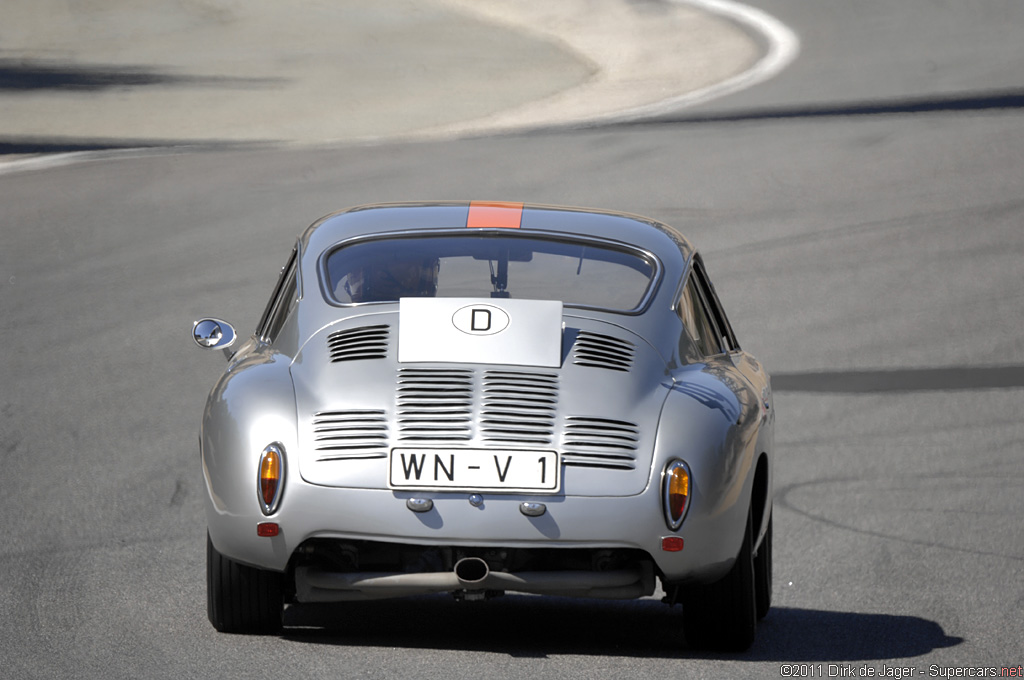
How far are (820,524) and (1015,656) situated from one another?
9.14 feet

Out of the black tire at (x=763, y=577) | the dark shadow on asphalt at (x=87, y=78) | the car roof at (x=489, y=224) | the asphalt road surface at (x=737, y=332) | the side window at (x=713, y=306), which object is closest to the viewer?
the asphalt road surface at (x=737, y=332)

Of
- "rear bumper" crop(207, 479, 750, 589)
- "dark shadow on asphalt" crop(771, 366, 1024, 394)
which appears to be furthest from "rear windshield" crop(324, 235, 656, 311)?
"dark shadow on asphalt" crop(771, 366, 1024, 394)

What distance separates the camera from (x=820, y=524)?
311 inches

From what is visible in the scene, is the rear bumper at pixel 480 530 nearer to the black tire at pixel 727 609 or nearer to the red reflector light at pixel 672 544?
the red reflector light at pixel 672 544

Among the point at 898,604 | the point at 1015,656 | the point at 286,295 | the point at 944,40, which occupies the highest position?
the point at 286,295

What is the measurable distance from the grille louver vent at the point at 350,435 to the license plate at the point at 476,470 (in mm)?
74

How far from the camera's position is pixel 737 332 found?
1165 cm

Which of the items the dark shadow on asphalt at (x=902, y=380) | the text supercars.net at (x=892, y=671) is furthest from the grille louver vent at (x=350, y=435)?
the dark shadow on asphalt at (x=902, y=380)

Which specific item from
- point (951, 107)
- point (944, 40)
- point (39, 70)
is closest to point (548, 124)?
point (951, 107)

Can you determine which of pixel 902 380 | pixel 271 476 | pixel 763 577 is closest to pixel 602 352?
pixel 271 476

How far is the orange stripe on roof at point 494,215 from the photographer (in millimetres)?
5785

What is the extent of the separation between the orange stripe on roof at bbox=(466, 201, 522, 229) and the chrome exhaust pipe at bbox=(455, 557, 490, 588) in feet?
4.85

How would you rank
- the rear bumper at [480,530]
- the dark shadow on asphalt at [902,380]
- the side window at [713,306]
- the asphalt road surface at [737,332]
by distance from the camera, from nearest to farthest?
the rear bumper at [480,530] < the asphalt road surface at [737,332] < the side window at [713,306] < the dark shadow on asphalt at [902,380]

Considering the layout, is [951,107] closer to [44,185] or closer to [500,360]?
[44,185]
